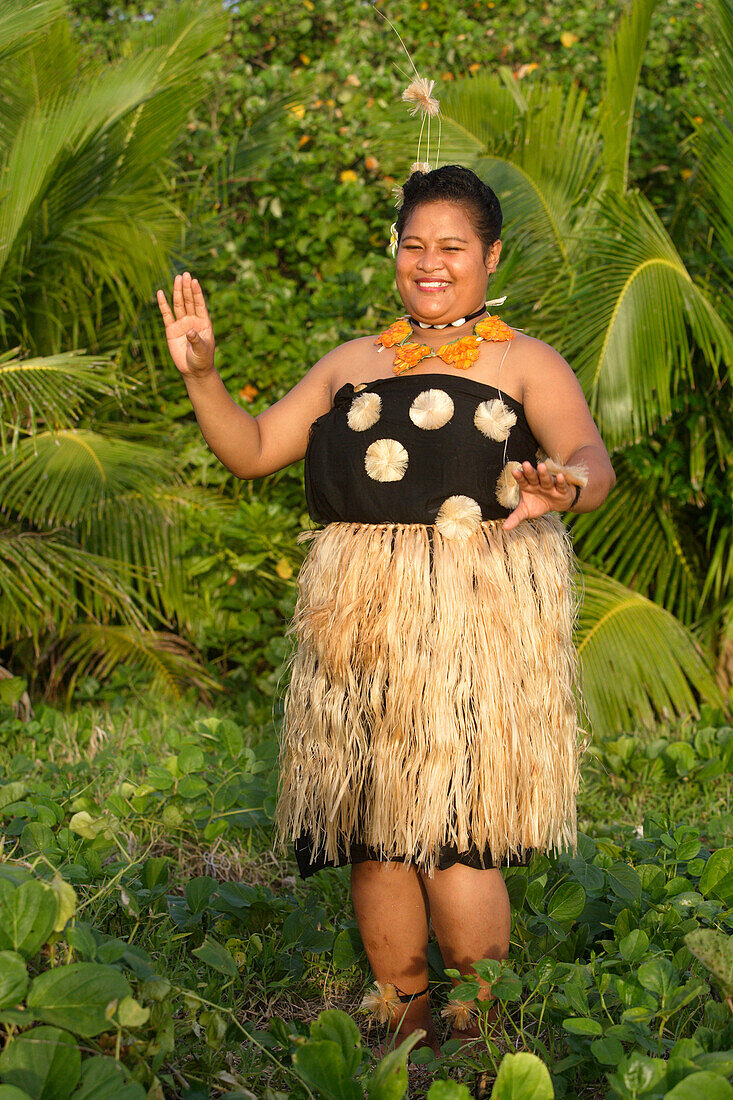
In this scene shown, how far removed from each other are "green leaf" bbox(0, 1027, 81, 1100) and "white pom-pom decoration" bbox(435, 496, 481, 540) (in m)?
1.07

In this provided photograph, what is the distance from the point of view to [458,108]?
14.1 feet

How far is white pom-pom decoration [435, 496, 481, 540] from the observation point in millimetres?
2000

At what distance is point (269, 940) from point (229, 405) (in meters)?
1.21

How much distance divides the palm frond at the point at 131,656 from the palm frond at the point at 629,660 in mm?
1713

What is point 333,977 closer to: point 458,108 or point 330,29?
point 458,108

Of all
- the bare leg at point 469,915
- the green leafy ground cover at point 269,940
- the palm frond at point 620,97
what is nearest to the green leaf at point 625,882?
the green leafy ground cover at point 269,940

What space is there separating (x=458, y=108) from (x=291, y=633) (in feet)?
9.72

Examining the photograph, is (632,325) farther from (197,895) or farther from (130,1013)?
(130,1013)

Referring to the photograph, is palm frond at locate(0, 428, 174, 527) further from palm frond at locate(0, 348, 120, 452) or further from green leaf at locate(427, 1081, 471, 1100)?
green leaf at locate(427, 1081, 471, 1100)

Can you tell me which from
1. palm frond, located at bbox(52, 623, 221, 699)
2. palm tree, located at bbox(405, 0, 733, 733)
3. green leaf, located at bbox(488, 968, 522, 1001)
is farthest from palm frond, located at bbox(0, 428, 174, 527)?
green leaf, located at bbox(488, 968, 522, 1001)

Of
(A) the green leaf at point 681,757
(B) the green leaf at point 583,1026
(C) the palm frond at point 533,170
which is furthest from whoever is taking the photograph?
(C) the palm frond at point 533,170

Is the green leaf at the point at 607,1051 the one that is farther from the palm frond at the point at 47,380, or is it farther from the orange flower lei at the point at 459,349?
the palm frond at the point at 47,380

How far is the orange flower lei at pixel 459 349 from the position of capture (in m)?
2.07

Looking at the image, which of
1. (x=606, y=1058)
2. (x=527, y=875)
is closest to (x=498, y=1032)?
(x=606, y=1058)
